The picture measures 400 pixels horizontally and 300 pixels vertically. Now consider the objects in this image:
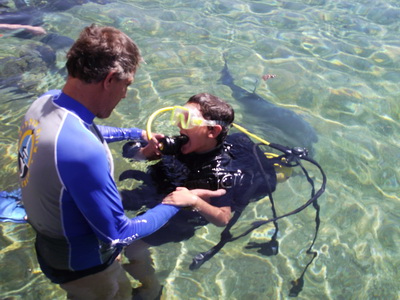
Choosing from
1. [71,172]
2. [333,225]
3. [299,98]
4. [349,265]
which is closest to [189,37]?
[299,98]

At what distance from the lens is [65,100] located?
2.12 metres

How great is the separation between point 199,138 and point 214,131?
0.14 metres

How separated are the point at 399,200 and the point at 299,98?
7.33 ft

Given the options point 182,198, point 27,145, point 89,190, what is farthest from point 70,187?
point 182,198

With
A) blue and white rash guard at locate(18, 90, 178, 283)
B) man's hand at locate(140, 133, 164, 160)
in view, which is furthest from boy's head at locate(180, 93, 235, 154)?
blue and white rash guard at locate(18, 90, 178, 283)

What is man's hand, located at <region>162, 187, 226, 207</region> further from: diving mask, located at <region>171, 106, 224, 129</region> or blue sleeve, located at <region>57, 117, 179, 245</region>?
diving mask, located at <region>171, 106, 224, 129</region>

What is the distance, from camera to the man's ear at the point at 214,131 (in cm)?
311

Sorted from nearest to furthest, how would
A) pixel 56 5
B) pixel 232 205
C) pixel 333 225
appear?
1. pixel 232 205
2. pixel 333 225
3. pixel 56 5

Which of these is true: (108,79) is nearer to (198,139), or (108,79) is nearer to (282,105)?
(198,139)

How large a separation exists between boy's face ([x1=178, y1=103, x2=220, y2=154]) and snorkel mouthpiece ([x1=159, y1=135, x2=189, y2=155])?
44 millimetres

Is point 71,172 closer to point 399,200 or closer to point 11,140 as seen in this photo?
point 11,140

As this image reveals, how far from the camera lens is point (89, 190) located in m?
2.03

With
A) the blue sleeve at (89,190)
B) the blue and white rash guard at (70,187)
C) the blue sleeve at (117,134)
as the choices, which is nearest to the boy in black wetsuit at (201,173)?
the blue sleeve at (117,134)

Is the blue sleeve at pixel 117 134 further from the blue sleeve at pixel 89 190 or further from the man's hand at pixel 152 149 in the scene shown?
the blue sleeve at pixel 89 190
